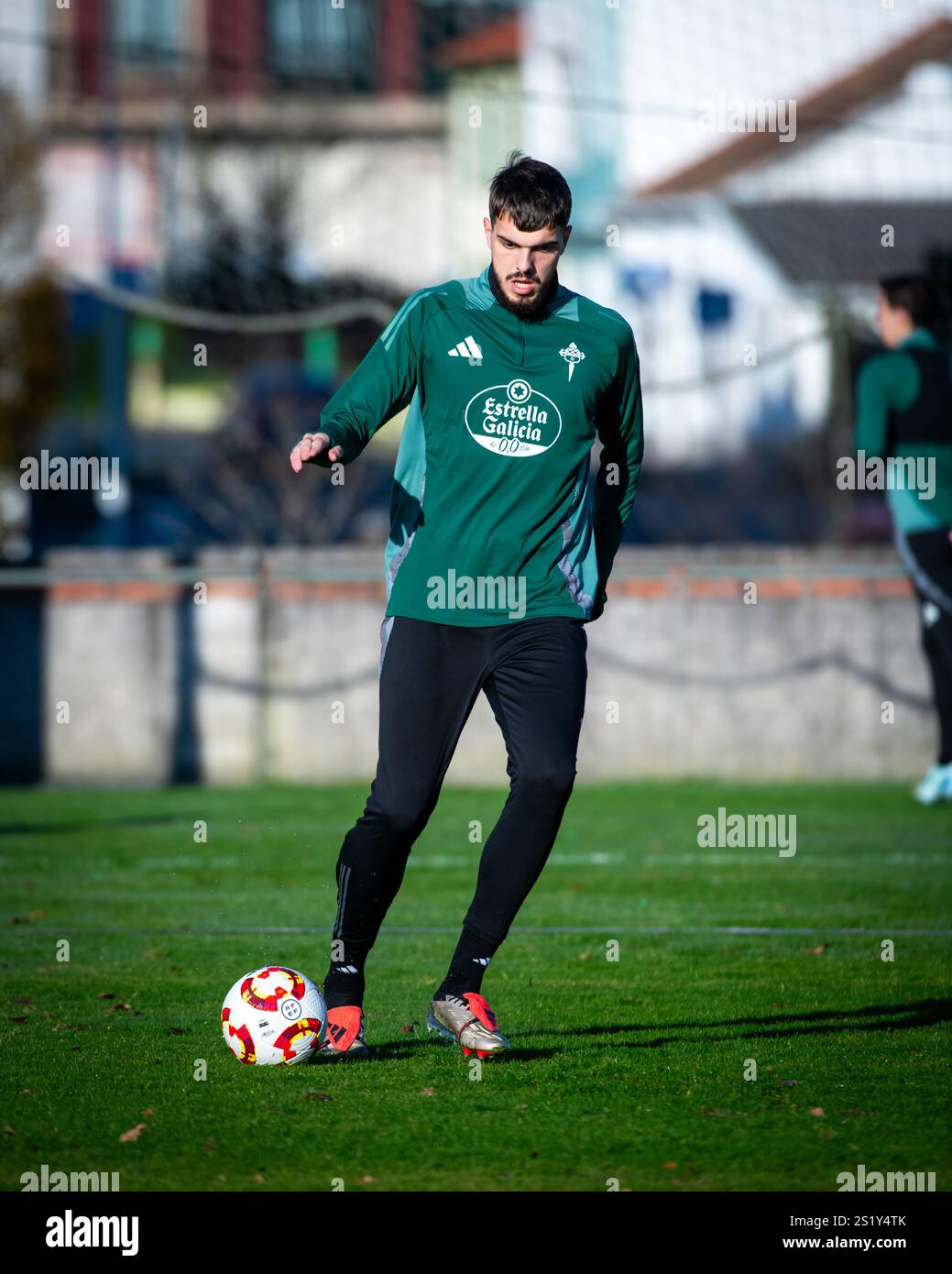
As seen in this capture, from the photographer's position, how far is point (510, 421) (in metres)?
5.37

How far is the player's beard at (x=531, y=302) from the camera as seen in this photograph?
5375mm

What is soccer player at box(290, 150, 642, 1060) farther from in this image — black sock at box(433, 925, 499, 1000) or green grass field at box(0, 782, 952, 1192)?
green grass field at box(0, 782, 952, 1192)

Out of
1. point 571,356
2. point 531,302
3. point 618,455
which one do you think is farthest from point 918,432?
point 531,302

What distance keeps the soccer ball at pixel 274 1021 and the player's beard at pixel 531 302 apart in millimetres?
1946

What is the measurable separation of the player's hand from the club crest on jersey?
2.53 feet

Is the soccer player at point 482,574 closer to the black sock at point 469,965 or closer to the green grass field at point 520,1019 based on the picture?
the black sock at point 469,965

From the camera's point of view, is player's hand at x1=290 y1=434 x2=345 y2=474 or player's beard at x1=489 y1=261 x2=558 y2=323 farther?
player's beard at x1=489 y1=261 x2=558 y2=323

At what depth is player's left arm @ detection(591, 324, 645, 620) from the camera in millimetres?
5613

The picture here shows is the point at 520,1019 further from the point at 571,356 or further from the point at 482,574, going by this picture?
the point at 571,356

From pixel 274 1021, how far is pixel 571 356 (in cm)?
201

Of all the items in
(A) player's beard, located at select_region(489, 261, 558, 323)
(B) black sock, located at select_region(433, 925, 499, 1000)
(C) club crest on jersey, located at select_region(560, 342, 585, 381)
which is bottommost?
(B) black sock, located at select_region(433, 925, 499, 1000)

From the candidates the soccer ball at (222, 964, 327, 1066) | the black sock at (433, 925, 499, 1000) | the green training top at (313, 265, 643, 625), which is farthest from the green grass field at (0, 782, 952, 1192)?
the green training top at (313, 265, 643, 625)
